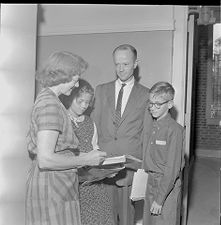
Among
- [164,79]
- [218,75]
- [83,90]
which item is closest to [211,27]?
[218,75]

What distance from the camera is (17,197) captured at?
1658 millimetres

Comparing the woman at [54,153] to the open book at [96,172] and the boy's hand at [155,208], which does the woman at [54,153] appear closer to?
the open book at [96,172]

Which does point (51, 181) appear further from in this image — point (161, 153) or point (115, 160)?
point (161, 153)

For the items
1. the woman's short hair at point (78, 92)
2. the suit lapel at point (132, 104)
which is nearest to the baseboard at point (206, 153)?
the suit lapel at point (132, 104)

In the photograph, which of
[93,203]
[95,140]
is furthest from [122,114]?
[93,203]

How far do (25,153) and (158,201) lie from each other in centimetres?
66

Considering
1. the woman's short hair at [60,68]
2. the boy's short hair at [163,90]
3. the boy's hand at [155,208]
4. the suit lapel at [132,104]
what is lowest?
the boy's hand at [155,208]

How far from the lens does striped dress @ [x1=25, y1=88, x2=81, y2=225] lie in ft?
5.16

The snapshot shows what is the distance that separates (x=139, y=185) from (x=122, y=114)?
35 cm

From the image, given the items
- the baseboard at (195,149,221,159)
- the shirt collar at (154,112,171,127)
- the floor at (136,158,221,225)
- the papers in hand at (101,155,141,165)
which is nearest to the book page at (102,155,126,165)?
the papers in hand at (101,155,141,165)

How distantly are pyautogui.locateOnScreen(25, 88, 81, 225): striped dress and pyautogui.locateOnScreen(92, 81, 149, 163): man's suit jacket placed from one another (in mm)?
148

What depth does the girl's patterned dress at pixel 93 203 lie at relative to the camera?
5.46 ft

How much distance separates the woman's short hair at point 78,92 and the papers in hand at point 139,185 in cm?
40

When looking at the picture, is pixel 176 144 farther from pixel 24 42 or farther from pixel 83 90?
pixel 24 42
